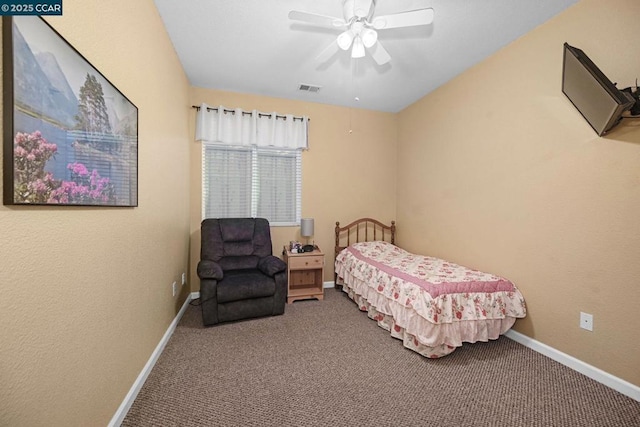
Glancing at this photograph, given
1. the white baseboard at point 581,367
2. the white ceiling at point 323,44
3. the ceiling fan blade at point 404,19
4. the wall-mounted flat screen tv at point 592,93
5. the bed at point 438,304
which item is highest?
the white ceiling at point 323,44

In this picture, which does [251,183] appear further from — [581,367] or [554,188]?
[581,367]

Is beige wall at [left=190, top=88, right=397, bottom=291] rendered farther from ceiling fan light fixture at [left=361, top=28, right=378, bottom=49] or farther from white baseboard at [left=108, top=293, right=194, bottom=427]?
ceiling fan light fixture at [left=361, top=28, right=378, bottom=49]

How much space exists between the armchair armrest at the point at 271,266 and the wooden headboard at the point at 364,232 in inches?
46.8

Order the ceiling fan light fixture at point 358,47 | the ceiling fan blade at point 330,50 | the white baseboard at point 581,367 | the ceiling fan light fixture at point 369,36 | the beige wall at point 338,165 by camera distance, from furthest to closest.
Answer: the beige wall at point 338,165
the ceiling fan blade at point 330,50
the ceiling fan light fixture at point 358,47
the ceiling fan light fixture at point 369,36
the white baseboard at point 581,367

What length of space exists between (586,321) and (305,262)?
104 inches

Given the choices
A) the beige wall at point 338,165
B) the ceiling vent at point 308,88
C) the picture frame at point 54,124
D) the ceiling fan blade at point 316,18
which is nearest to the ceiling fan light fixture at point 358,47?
the ceiling fan blade at point 316,18

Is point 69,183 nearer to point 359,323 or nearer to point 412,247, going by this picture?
point 359,323

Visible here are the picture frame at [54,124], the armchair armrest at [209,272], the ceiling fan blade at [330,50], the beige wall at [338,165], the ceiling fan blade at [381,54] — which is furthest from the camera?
the beige wall at [338,165]

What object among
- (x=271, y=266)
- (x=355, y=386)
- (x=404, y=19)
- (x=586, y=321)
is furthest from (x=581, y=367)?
(x=404, y=19)

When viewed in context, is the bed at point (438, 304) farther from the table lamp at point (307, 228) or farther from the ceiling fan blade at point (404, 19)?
the ceiling fan blade at point (404, 19)

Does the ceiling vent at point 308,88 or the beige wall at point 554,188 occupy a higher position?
the ceiling vent at point 308,88

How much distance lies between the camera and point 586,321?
1874 mm

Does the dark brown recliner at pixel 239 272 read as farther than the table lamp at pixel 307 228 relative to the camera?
No

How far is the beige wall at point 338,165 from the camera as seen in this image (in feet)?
12.2
